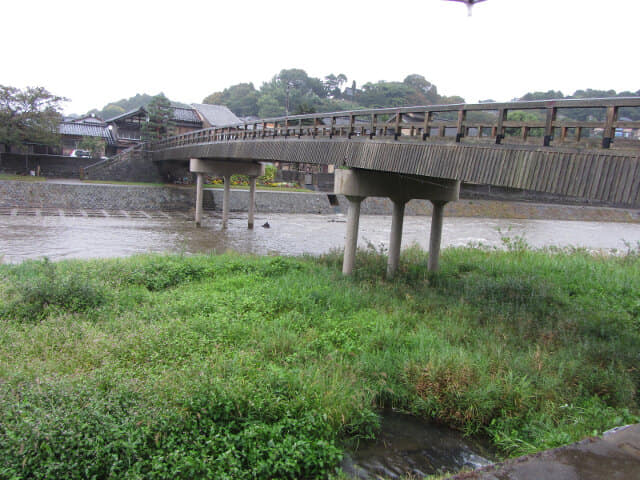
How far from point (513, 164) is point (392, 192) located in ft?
20.5

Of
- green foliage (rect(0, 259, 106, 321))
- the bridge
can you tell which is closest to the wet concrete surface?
the bridge

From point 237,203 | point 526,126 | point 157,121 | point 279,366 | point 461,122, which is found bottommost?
point 279,366

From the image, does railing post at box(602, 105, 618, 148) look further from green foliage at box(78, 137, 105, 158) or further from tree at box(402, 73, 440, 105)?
tree at box(402, 73, 440, 105)

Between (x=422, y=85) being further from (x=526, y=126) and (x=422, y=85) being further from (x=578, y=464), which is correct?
(x=578, y=464)

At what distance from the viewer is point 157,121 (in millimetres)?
46781

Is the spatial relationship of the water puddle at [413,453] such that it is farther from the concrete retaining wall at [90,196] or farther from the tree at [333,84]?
the tree at [333,84]

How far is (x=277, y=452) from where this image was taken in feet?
17.3

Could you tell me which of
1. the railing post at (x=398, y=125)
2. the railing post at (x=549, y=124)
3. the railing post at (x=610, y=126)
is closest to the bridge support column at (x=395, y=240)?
the railing post at (x=398, y=125)

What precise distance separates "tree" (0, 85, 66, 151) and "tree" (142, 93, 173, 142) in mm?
8909

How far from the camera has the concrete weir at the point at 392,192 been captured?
14.2 metres

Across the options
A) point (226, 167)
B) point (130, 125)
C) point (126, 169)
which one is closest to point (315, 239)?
point (226, 167)

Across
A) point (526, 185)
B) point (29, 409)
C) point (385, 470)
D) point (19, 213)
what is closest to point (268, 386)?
point (385, 470)

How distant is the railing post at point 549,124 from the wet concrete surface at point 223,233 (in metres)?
9.47

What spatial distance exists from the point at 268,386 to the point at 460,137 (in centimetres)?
644
